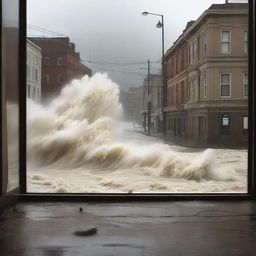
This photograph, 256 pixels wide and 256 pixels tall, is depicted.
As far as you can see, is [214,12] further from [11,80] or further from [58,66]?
[11,80]

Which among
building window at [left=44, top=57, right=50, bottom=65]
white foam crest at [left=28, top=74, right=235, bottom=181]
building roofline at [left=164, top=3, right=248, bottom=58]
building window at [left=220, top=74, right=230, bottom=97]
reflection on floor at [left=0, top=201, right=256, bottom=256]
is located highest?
building roofline at [left=164, top=3, right=248, bottom=58]

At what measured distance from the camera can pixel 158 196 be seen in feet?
15.8

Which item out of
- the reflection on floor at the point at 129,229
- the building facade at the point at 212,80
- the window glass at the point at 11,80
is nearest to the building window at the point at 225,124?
the building facade at the point at 212,80

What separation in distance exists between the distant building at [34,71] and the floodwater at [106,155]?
8.1 inches

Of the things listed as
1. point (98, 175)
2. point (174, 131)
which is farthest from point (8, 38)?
point (174, 131)

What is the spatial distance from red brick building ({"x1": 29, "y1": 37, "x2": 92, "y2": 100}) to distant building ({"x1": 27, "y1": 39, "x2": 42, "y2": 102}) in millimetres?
63

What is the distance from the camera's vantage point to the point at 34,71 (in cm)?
500

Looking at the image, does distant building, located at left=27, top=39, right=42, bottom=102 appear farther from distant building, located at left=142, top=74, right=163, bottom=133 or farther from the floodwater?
distant building, located at left=142, top=74, right=163, bottom=133

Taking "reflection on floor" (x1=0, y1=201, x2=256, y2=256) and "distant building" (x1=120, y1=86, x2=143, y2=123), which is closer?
"reflection on floor" (x1=0, y1=201, x2=256, y2=256)

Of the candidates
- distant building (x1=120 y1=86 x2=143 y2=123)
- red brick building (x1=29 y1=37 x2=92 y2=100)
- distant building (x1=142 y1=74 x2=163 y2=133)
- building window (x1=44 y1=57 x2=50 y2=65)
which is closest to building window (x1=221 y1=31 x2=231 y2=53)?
distant building (x1=142 y1=74 x2=163 y2=133)

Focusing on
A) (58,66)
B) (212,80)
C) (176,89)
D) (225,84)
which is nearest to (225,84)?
(225,84)

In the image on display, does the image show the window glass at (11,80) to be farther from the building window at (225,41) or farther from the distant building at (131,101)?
the building window at (225,41)

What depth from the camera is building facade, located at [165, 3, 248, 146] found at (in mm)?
4984

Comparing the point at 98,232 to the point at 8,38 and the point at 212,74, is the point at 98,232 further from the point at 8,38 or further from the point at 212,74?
the point at 212,74
